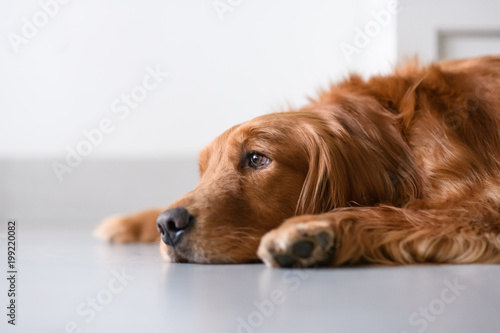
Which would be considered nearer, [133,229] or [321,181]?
[321,181]

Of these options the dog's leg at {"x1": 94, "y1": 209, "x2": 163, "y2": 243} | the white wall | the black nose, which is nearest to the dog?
the black nose

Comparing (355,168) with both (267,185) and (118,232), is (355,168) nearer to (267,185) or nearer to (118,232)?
(267,185)

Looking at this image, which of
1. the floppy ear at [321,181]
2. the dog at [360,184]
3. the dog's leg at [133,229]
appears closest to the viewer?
the dog at [360,184]

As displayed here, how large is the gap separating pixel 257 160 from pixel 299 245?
1.28 ft

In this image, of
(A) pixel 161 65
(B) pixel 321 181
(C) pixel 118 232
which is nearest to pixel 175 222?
(B) pixel 321 181

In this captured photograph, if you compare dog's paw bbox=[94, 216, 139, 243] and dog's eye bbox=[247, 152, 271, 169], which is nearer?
dog's eye bbox=[247, 152, 271, 169]

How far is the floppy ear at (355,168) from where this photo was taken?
5.91 feet

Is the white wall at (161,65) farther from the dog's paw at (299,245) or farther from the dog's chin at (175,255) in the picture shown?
the dog's paw at (299,245)

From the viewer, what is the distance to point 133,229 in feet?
9.37

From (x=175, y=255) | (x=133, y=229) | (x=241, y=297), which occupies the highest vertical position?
(x=241, y=297)

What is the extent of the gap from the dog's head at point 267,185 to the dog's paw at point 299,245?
16cm

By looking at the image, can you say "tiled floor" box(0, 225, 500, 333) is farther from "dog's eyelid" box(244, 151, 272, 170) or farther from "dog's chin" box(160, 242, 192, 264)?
"dog's eyelid" box(244, 151, 272, 170)


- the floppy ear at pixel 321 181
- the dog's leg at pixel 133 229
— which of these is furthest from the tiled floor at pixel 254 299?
the dog's leg at pixel 133 229

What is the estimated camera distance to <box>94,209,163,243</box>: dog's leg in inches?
111
